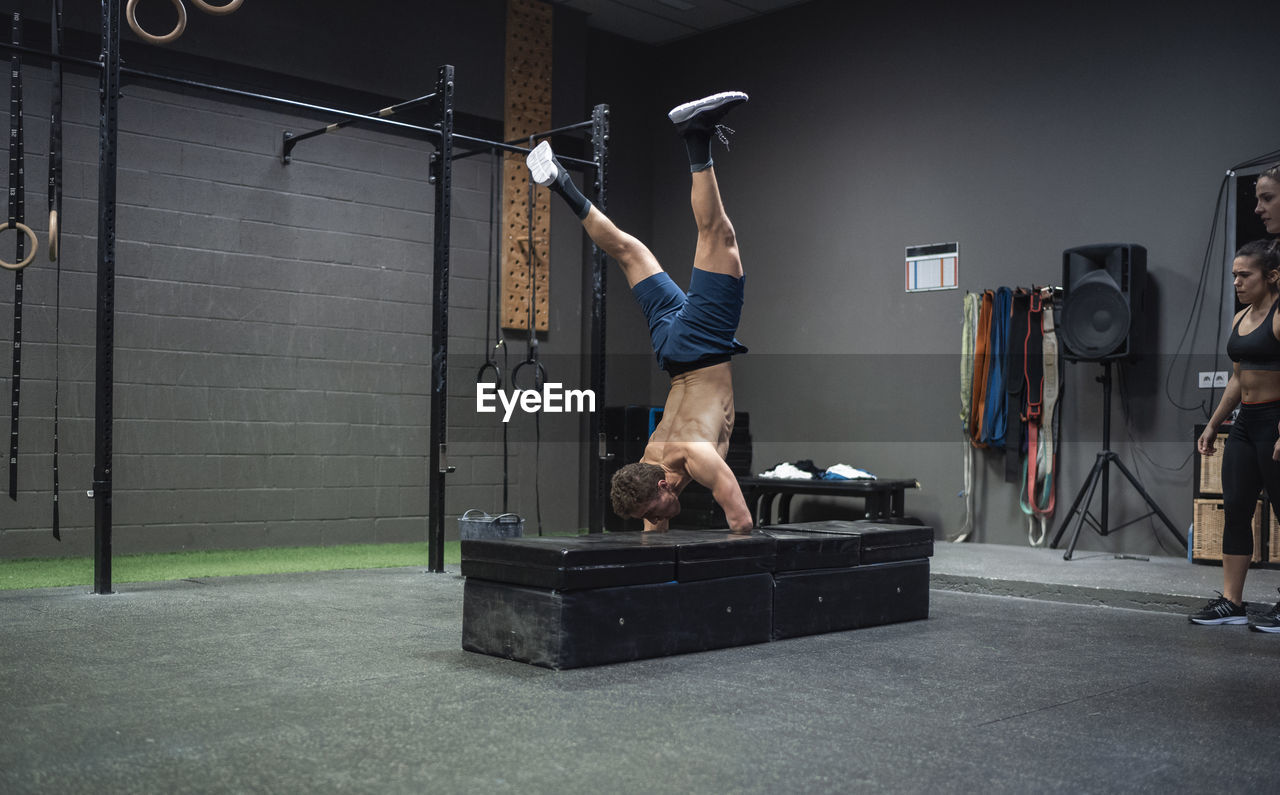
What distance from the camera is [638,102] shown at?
31.3 feet

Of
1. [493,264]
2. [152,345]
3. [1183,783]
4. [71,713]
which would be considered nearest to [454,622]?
[71,713]

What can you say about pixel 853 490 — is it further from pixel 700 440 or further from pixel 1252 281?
pixel 1252 281

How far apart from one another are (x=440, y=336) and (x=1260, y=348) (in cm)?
375

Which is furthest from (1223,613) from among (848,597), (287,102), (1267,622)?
(287,102)

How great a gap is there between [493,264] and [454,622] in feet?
14.6

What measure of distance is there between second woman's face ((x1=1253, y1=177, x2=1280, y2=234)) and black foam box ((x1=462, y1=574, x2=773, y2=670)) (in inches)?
94.0

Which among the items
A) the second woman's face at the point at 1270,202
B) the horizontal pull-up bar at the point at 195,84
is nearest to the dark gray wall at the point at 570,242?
the horizontal pull-up bar at the point at 195,84

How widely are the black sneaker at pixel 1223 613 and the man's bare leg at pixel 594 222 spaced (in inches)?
104

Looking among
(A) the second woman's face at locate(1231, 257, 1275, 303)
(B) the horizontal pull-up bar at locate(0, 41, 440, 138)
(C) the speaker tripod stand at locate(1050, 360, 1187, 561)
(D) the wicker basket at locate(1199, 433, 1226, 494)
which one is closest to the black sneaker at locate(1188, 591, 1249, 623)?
(A) the second woman's face at locate(1231, 257, 1275, 303)

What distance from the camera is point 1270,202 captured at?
4.20 m

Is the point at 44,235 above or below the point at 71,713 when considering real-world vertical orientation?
above

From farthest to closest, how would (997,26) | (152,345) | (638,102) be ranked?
(638,102) < (997,26) < (152,345)

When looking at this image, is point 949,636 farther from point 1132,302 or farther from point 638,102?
point 638,102

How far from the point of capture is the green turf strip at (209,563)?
550cm
